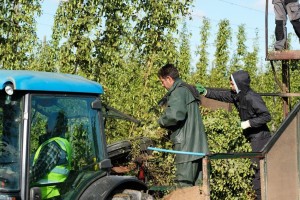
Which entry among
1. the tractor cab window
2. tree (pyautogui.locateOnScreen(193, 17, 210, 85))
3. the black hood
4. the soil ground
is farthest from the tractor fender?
tree (pyautogui.locateOnScreen(193, 17, 210, 85))

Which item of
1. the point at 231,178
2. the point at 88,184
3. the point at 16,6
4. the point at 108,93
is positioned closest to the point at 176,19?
the point at 108,93

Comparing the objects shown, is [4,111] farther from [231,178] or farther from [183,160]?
[231,178]

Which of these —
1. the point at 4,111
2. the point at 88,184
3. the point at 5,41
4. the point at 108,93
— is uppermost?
the point at 5,41

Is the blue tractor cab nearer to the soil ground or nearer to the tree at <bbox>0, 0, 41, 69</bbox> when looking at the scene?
the soil ground

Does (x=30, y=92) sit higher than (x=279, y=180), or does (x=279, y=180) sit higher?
(x=30, y=92)

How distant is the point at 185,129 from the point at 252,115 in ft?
3.51

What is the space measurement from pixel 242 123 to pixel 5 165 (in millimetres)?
3136

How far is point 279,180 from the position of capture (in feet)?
22.2

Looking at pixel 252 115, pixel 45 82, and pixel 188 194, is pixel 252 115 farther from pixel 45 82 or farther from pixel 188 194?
pixel 45 82

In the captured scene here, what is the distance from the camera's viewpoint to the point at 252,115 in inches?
294

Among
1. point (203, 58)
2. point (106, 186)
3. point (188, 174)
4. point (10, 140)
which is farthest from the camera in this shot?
point (203, 58)

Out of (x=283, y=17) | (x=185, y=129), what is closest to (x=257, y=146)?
(x=185, y=129)

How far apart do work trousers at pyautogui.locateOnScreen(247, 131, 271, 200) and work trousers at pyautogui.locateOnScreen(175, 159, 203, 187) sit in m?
0.83

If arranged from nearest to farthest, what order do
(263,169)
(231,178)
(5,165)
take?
(5,165) → (263,169) → (231,178)
